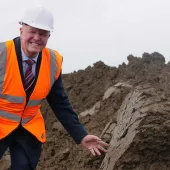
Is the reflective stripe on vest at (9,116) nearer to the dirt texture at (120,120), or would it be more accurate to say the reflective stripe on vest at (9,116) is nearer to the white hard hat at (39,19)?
the white hard hat at (39,19)

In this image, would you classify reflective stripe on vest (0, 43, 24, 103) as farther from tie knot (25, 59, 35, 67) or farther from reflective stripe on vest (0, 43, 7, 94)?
tie knot (25, 59, 35, 67)

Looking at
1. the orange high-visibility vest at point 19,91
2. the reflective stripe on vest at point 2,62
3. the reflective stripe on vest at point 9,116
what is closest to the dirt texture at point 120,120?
the orange high-visibility vest at point 19,91

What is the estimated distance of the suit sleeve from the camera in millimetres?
4160

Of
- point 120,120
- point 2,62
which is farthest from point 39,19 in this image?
point 120,120

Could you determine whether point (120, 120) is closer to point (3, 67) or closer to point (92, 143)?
point (92, 143)

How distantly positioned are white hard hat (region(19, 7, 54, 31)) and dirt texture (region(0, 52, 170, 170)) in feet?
5.26

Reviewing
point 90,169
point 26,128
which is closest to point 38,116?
point 26,128

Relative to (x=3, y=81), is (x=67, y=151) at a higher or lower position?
lower

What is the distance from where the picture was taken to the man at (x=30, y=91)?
3.70 m

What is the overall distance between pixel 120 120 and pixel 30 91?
2.49 meters

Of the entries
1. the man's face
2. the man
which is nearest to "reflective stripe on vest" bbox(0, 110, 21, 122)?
the man

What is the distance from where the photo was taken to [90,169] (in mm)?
5773

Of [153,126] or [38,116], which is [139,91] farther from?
Result: [38,116]

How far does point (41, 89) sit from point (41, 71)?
17 centimetres
